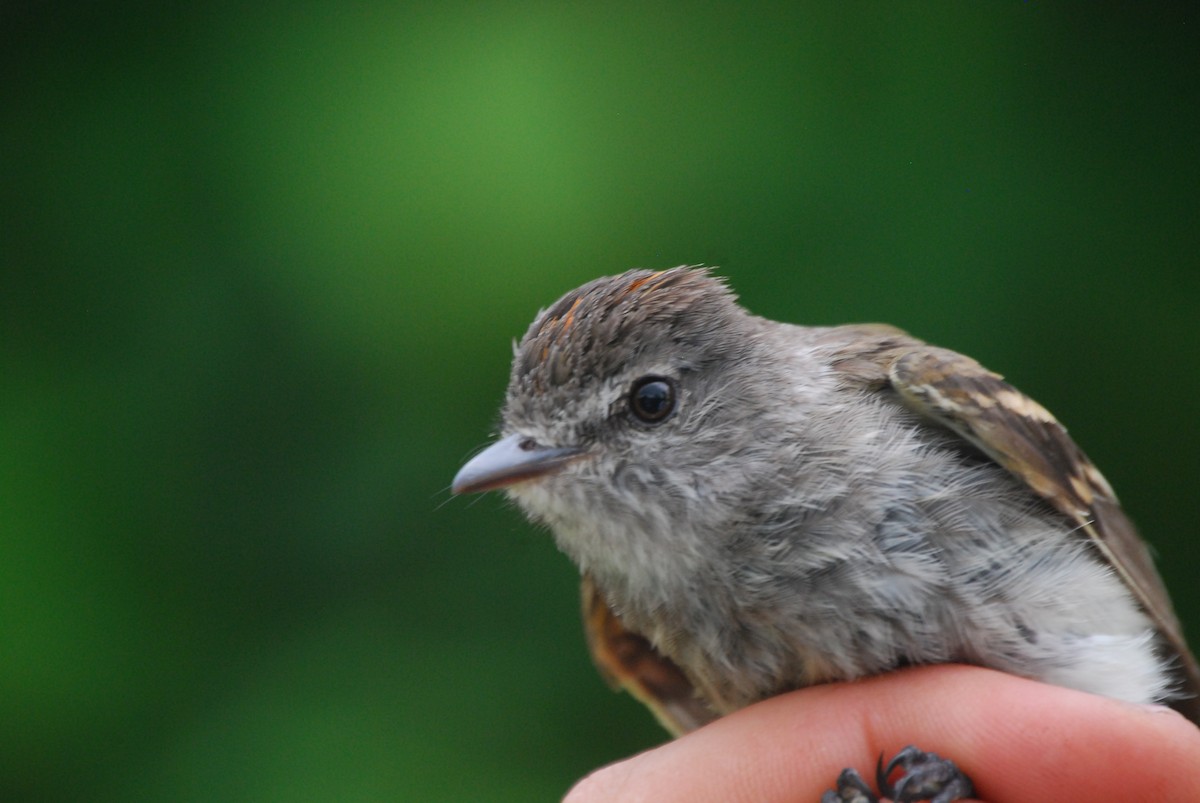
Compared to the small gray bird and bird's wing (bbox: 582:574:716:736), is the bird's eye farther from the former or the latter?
bird's wing (bbox: 582:574:716:736)

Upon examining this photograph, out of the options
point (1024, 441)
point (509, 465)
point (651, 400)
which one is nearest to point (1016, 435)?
point (1024, 441)

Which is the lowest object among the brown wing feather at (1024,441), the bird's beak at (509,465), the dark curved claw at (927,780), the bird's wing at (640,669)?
the dark curved claw at (927,780)

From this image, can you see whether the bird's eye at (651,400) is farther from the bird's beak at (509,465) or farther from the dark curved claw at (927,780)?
the dark curved claw at (927,780)

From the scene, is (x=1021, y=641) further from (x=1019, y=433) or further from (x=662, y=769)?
(x=662, y=769)

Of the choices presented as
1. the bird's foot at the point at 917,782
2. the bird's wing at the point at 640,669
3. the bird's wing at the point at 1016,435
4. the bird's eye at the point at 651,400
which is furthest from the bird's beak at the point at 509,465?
the bird's foot at the point at 917,782

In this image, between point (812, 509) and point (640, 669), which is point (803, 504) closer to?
point (812, 509)

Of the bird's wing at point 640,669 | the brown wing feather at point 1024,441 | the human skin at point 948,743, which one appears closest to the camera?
the human skin at point 948,743

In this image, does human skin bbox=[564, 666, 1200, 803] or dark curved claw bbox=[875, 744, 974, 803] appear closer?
human skin bbox=[564, 666, 1200, 803]

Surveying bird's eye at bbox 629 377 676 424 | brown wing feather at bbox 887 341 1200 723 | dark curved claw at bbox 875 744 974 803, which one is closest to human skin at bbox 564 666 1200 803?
dark curved claw at bbox 875 744 974 803
